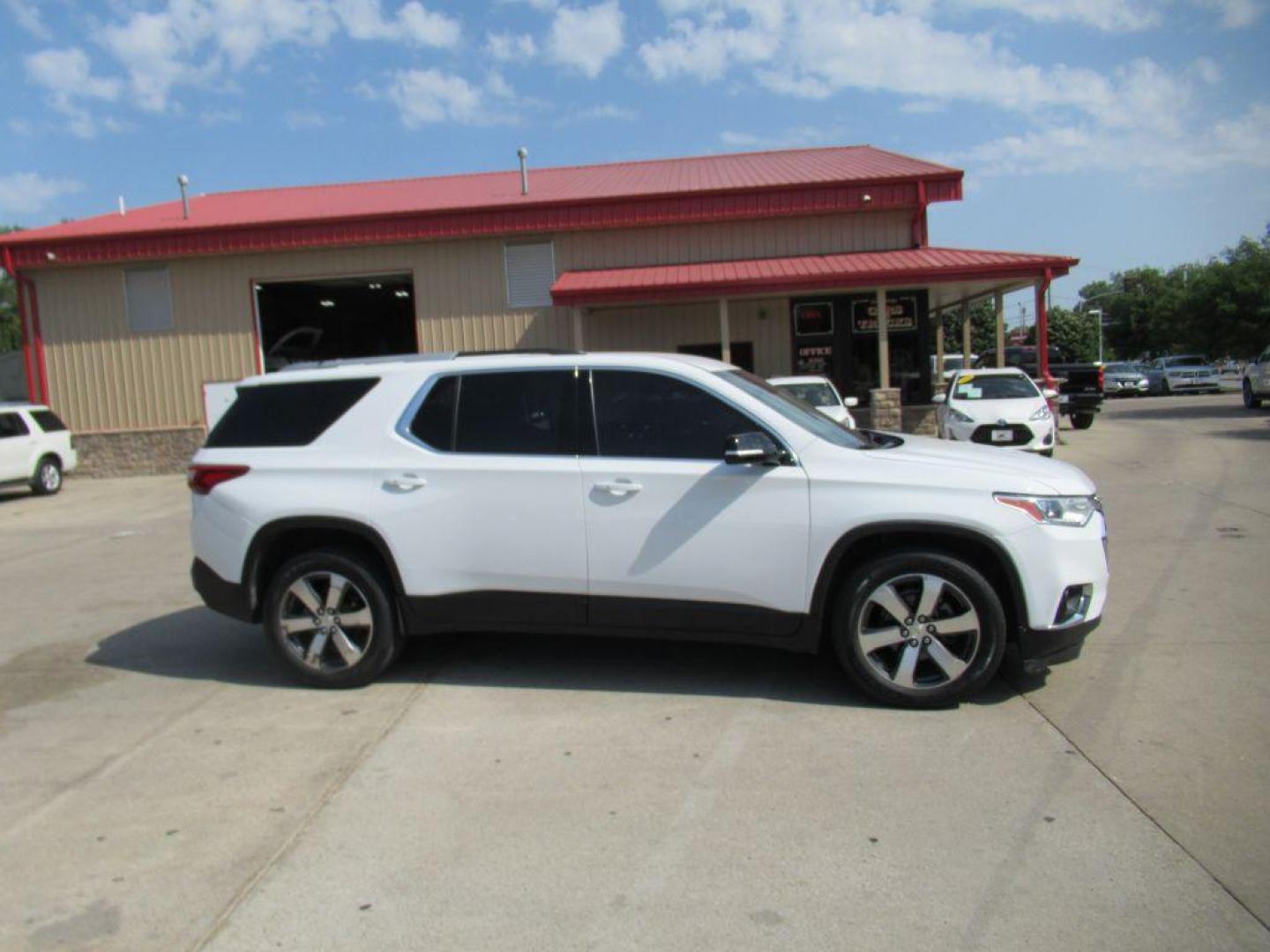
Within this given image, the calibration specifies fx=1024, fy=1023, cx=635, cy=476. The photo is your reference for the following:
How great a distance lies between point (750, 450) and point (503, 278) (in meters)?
17.1

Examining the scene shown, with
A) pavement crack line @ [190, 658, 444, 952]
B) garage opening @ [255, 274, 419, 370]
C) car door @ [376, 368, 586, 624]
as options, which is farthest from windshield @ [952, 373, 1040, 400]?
pavement crack line @ [190, 658, 444, 952]

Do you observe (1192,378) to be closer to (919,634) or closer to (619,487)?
(919,634)

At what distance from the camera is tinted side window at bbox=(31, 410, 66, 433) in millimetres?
18172

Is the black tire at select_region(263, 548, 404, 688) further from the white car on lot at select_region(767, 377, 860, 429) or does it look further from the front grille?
the front grille

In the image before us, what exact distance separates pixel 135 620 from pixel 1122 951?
6.80 meters

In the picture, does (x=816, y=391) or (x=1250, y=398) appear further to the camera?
(x=1250, y=398)

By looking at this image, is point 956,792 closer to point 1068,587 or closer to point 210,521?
point 1068,587

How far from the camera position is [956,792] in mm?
4027

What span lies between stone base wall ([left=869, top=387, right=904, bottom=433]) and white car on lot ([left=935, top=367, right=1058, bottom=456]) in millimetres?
2295

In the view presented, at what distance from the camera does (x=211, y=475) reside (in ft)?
18.9

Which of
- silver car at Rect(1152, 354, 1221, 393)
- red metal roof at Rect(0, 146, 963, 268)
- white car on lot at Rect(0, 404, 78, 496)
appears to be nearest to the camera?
white car on lot at Rect(0, 404, 78, 496)

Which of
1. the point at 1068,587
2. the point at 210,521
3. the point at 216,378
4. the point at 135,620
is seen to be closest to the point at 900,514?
the point at 1068,587

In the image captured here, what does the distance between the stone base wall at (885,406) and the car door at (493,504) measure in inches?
578

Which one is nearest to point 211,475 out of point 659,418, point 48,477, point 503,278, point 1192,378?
point 659,418
